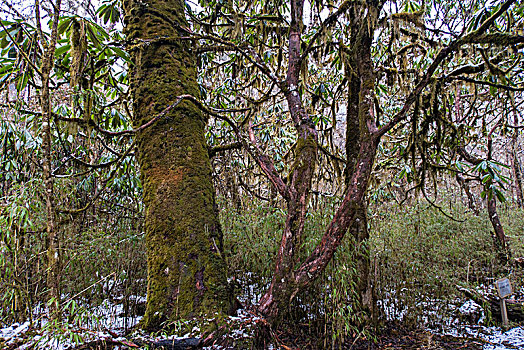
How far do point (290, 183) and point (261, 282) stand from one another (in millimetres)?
1166

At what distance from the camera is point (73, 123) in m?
2.07

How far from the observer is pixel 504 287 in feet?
8.84

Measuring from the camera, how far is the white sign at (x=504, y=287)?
268 centimetres

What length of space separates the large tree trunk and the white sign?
253 cm

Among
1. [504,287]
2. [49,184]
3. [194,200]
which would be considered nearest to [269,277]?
[194,200]

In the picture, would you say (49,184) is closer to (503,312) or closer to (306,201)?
(306,201)

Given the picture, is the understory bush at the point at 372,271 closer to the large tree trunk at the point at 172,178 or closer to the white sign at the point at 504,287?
the white sign at the point at 504,287

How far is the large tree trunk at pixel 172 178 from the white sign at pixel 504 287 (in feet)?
8.31

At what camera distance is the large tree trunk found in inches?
69.1

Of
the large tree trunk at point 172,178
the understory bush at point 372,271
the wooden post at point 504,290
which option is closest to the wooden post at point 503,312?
the wooden post at point 504,290

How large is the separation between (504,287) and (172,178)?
121 inches

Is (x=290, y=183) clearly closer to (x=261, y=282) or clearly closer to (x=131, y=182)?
(x=261, y=282)

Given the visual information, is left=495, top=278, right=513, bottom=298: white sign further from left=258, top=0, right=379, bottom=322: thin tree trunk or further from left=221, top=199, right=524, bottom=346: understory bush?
left=258, top=0, right=379, bottom=322: thin tree trunk

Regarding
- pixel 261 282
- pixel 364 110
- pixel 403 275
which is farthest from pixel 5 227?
pixel 403 275
